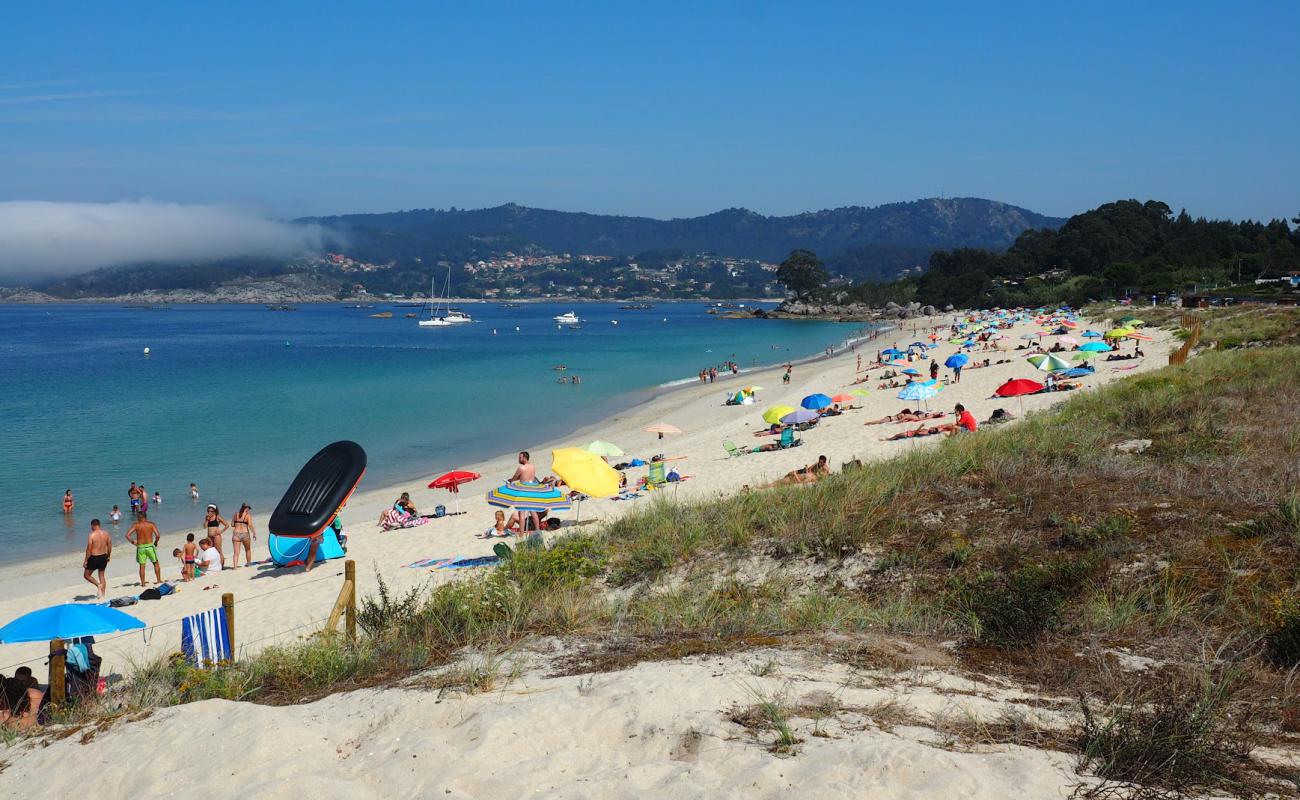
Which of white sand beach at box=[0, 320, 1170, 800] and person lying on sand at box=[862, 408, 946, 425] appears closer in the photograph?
white sand beach at box=[0, 320, 1170, 800]

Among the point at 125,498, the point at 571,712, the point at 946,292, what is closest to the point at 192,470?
the point at 125,498

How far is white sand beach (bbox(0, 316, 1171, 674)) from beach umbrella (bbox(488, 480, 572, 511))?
2.41ft

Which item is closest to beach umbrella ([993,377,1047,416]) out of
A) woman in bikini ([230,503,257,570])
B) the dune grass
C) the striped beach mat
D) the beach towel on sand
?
the dune grass

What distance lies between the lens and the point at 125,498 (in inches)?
835

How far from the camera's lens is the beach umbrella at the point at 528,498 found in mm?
13078

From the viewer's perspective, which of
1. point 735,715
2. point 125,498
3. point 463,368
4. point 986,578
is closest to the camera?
point 735,715

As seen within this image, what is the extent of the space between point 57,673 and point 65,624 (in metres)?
1.63

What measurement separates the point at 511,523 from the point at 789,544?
24.0ft

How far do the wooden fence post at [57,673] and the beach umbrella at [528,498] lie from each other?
6.75m

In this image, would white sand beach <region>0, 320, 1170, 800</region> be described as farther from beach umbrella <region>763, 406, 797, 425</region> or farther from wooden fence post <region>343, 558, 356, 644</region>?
beach umbrella <region>763, 406, 797, 425</region>

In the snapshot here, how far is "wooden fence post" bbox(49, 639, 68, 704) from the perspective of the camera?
20.6ft

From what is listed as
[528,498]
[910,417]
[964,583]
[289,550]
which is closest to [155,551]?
[289,550]

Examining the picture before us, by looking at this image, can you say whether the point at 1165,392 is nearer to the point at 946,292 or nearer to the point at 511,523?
the point at 511,523

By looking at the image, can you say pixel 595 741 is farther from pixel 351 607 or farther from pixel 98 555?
pixel 98 555
